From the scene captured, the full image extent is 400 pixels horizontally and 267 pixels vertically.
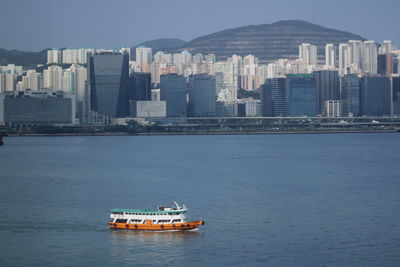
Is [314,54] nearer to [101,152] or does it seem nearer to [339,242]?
[101,152]

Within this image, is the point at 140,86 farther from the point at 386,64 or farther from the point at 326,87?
the point at 386,64

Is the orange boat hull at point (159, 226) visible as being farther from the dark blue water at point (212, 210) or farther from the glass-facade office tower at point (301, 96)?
the glass-facade office tower at point (301, 96)

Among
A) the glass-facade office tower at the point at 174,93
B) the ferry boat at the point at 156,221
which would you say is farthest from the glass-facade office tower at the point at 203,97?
the ferry boat at the point at 156,221

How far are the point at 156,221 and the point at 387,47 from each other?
101 meters

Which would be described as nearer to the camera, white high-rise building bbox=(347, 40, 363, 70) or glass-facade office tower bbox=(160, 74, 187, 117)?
glass-facade office tower bbox=(160, 74, 187, 117)

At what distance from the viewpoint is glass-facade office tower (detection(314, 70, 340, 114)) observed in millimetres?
84938

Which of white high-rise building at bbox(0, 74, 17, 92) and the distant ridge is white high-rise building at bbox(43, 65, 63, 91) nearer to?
white high-rise building at bbox(0, 74, 17, 92)

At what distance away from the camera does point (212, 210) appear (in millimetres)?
18203

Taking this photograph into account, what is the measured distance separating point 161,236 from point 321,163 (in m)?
15.2

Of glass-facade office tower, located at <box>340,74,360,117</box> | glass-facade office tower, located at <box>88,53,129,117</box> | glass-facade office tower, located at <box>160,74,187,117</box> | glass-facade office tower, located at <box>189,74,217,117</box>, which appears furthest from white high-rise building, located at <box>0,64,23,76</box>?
glass-facade office tower, located at <box>340,74,360,117</box>

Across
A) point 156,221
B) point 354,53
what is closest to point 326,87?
point 354,53

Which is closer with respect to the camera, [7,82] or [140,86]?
[140,86]

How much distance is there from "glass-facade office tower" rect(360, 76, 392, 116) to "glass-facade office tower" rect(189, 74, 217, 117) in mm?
13229

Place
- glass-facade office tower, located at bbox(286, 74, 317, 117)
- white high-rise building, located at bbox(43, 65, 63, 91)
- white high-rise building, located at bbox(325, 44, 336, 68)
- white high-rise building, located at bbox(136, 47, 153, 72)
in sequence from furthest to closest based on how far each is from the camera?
white high-rise building, located at bbox(325, 44, 336, 68), white high-rise building, located at bbox(136, 47, 153, 72), white high-rise building, located at bbox(43, 65, 63, 91), glass-facade office tower, located at bbox(286, 74, 317, 117)
